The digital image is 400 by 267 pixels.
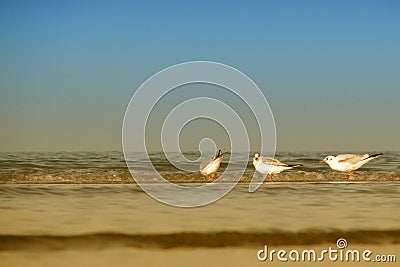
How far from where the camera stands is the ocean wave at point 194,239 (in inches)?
226

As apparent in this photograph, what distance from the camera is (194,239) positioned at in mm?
6074

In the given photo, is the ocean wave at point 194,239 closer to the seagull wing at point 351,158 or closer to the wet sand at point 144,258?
the wet sand at point 144,258

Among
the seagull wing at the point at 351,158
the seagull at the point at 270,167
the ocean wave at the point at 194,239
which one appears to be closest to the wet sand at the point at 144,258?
the ocean wave at the point at 194,239

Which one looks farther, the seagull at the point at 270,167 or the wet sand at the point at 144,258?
the seagull at the point at 270,167

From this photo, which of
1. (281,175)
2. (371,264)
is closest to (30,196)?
(371,264)

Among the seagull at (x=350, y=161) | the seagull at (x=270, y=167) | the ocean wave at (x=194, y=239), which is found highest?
the seagull at (x=350, y=161)

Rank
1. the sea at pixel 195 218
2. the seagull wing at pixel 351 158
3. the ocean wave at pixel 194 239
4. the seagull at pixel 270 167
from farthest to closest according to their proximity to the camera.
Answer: the seagull wing at pixel 351 158 < the seagull at pixel 270 167 < the sea at pixel 195 218 < the ocean wave at pixel 194 239

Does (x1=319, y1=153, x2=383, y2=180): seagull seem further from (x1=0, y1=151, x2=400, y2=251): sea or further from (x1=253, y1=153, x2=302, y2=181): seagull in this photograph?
(x1=0, y1=151, x2=400, y2=251): sea

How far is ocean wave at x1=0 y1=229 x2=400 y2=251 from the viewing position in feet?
18.9

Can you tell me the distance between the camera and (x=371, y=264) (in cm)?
530

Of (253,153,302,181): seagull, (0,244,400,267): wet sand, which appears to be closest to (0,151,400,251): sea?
(0,244,400,267): wet sand

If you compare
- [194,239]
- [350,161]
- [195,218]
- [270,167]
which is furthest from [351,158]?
[194,239]

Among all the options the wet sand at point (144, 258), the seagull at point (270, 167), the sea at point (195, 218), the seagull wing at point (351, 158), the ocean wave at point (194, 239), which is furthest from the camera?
the seagull wing at point (351, 158)

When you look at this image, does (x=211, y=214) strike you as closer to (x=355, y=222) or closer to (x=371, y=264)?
(x=355, y=222)
